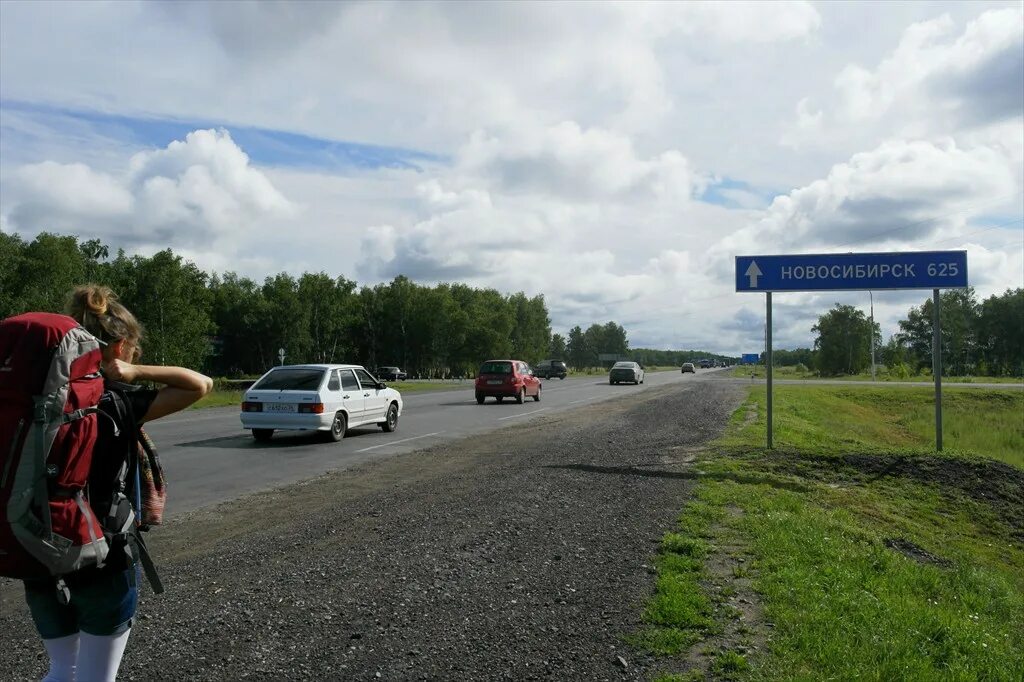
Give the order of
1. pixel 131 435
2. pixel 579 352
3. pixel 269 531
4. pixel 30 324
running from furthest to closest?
pixel 579 352 < pixel 269 531 < pixel 131 435 < pixel 30 324

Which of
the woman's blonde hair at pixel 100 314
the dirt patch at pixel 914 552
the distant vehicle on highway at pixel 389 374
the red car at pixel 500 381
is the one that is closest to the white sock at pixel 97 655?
the woman's blonde hair at pixel 100 314

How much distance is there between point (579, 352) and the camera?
196375 millimetres

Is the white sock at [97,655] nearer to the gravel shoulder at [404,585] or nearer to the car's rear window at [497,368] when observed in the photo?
the gravel shoulder at [404,585]

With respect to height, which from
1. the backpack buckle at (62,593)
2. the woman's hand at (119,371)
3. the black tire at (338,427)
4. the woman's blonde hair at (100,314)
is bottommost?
the black tire at (338,427)

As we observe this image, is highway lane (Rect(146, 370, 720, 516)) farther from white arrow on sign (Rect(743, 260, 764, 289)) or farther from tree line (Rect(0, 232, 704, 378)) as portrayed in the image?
tree line (Rect(0, 232, 704, 378))

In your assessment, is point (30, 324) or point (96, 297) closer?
point (30, 324)

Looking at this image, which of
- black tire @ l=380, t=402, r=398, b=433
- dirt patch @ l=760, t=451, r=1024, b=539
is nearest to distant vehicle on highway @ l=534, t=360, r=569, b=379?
black tire @ l=380, t=402, r=398, b=433

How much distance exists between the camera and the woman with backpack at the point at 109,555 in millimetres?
2572

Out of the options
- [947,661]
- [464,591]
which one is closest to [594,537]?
[464,591]

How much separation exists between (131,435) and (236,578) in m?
3.48

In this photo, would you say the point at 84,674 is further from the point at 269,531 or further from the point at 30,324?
the point at 269,531

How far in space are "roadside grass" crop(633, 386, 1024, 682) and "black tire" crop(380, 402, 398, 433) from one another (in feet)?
25.9

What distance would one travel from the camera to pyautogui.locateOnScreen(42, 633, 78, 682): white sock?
2633 mm

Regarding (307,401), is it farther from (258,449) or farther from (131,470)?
(131,470)
